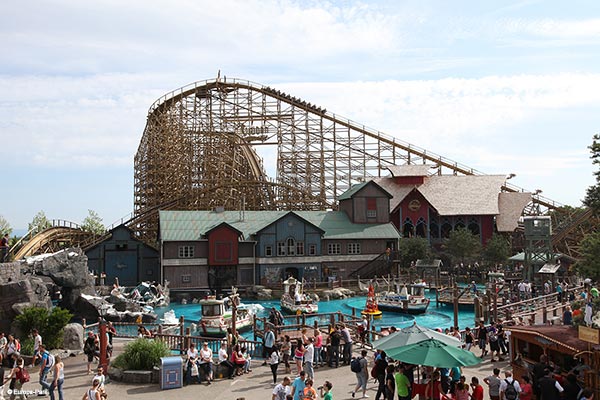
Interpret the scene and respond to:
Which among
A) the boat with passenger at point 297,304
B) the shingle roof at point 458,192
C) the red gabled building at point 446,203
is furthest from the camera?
the red gabled building at point 446,203

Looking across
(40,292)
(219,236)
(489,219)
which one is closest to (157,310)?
(219,236)

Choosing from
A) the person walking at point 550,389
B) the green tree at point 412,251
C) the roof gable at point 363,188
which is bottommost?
the person walking at point 550,389

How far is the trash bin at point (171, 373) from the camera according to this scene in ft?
52.8

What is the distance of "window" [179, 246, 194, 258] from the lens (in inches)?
1721

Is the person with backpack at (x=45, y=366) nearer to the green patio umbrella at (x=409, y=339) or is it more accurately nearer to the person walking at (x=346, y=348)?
the green patio umbrella at (x=409, y=339)

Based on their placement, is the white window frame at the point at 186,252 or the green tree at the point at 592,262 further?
the white window frame at the point at 186,252

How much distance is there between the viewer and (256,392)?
15539mm

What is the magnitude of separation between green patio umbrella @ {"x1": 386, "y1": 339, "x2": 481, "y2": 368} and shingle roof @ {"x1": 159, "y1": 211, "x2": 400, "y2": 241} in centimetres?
3289

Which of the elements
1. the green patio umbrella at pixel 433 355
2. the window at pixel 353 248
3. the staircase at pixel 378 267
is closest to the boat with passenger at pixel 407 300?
the staircase at pixel 378 267

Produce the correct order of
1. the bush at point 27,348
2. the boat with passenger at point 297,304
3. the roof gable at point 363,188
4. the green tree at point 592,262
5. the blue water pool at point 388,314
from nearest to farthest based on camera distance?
the green tree at point 592,262 → the bush at point 27,348 → the blue water pool at point 388,314 → the boat with passenger at point 297,304 → the roof gable at point 363,188

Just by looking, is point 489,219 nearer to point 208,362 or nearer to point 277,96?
point 277,96

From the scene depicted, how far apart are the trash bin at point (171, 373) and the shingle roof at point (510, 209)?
46452 millimetres

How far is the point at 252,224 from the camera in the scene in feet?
154

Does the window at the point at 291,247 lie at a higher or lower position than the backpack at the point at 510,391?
higher
